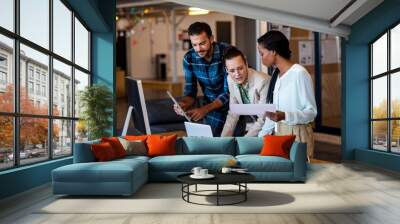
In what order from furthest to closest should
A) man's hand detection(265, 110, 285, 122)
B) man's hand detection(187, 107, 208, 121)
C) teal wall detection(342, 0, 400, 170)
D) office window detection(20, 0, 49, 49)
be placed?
1. teal wall detection(342, 0, 400, 170)
2. man's hand detection(187, 107, 208, 121)
3. man's hand detection(265, 110, 285, 122)
4. office window detection(20, 0, 49, 49)

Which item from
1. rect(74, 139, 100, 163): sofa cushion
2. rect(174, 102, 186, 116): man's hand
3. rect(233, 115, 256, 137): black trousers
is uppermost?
rect(174, 102, 186, 116): man's hand

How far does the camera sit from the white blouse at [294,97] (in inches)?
332

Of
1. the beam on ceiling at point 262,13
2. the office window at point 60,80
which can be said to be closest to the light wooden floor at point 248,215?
the office window at point 60,80

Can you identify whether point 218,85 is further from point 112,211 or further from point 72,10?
point 112,211

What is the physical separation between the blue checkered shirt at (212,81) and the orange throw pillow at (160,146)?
1.52 metres

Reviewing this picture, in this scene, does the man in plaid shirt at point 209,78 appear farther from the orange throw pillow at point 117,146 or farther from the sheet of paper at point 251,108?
the orange throw pillow at point 117,146

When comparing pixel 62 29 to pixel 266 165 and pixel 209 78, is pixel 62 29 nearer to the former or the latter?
pixel 209 78

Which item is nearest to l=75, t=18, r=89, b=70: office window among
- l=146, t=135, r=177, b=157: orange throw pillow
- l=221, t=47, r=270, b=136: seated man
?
l=146, t=135, r=177, b=157: orange throw pillow

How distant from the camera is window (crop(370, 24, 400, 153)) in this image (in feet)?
28.9

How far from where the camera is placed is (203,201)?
17.9ft

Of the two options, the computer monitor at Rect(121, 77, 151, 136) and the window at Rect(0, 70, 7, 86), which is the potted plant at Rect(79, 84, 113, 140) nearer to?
the computer monitor at Rect(121, 77, 151, 136)

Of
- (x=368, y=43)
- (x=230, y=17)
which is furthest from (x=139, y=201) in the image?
(x=230, y=17)

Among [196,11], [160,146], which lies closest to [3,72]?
[160,146]

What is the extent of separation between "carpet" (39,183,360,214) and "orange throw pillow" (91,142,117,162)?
2.41ft
